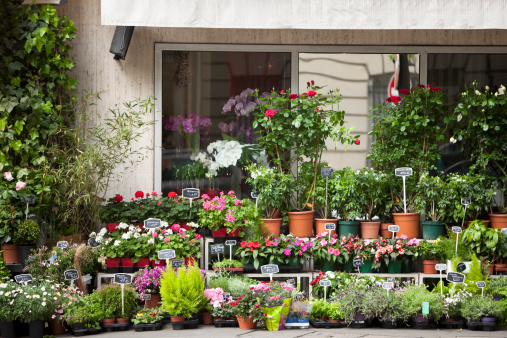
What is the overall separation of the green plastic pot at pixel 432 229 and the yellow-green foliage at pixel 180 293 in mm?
2640

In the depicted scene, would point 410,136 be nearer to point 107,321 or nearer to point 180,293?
Result: point 180,293

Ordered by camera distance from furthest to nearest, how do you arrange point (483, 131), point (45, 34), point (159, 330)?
point (483, 131)
point (45, 34)
point (159, 330)

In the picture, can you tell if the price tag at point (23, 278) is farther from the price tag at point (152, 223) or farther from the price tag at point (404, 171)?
the price tag at point (404, 171)

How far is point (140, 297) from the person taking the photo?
20.9 ft

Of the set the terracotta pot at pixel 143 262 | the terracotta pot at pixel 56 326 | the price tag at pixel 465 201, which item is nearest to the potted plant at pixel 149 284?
the terracotta pot at pixel 143 262

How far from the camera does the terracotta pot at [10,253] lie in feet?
21.2

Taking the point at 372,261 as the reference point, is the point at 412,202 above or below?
above

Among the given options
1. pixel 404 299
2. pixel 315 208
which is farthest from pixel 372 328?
pixel 315 208

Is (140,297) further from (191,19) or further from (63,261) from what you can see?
(191,19)

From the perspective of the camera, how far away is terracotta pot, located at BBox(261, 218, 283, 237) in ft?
23.0

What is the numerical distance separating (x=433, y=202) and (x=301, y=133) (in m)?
1.61

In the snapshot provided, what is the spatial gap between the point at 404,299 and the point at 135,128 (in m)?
3.51

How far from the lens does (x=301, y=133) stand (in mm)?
7258

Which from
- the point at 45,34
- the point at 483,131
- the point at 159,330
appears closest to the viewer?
the point at 159,330
